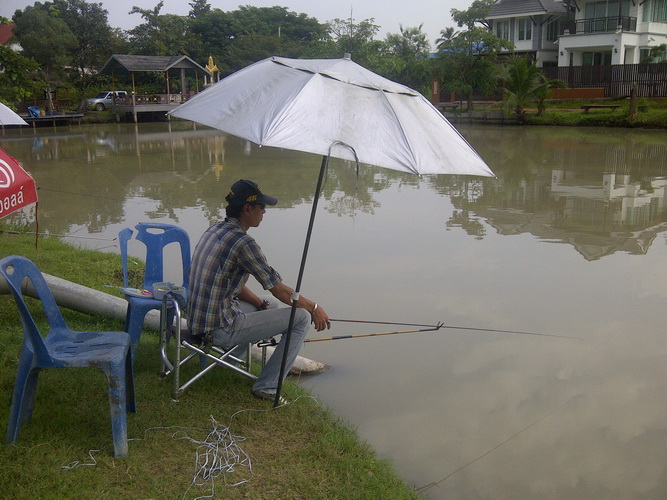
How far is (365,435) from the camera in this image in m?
3.74

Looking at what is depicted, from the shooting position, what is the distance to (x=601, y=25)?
32.4 m

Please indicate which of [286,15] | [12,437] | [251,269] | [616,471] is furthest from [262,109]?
[286,15]

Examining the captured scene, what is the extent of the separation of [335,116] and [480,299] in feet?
11.5

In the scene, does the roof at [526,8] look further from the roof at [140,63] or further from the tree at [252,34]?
the roof at [140,63]

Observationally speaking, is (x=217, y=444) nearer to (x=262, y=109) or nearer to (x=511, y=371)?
(x=262, y=109)

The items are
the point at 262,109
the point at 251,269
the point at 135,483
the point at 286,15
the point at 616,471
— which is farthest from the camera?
the point at 286,15

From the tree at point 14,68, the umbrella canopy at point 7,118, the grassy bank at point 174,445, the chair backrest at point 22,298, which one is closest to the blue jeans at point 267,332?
the grassy bank at point 174,445

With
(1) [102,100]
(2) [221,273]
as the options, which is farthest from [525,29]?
(2) [221,273]

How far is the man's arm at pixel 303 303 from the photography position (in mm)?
3268

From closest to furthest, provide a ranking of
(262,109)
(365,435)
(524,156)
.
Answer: (262,109) < (365,435) < (524,156)

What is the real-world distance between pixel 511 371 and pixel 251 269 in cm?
222

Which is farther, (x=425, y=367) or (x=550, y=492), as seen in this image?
(x=425, y=367)

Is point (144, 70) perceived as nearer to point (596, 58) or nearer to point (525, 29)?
point (525, 29)

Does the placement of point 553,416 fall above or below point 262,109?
below
